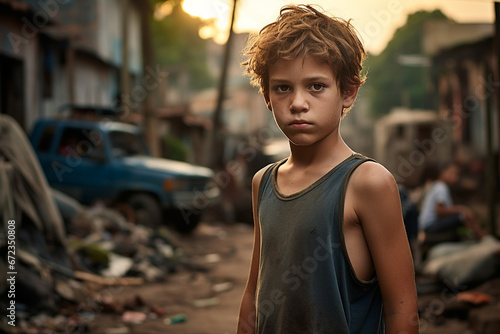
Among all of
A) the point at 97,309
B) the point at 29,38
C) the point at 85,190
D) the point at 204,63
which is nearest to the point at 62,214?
the point at 85,190

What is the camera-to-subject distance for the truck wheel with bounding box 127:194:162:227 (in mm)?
10391

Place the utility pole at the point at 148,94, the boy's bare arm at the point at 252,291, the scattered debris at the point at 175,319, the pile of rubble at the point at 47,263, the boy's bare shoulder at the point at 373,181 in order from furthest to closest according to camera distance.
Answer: the utility pole at the point at 148,94 < the scattered debris at the point at 175,319 < the pile of rubble at the point at 47,263 < the boy's bare arm at the point at 252,291 < the boy's bare shoulder at the point at 373,181

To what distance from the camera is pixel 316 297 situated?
1417 mm

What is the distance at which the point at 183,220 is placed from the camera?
11102mm

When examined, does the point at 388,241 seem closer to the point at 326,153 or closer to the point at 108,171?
the point at 326,153

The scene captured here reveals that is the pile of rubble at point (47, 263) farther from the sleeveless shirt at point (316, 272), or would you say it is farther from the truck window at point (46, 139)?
the sleeveless shirt at point (316, 272)

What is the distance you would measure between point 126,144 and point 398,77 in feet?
83.8

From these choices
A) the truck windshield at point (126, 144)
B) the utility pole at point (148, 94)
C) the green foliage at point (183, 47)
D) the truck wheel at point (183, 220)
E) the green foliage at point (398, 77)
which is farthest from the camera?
the green foliage at point (398, 77)

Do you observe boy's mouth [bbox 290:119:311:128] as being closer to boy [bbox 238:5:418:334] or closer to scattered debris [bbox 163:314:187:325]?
boy [bbox 238:5:418:334]

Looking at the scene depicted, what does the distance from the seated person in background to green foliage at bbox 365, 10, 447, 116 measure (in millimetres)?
20329

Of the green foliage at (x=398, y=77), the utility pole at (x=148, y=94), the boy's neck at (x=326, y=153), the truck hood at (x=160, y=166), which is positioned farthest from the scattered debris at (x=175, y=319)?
the green foliage at (x=398, y=77)

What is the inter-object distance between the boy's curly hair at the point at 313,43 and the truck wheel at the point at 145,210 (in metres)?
9.07

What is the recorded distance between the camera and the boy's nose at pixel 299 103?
1.43 m

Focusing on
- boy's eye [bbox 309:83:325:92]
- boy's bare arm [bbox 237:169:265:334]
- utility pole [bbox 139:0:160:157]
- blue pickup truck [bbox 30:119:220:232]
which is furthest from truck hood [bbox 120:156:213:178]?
boy's eye [bbox 309:83:325:92]
